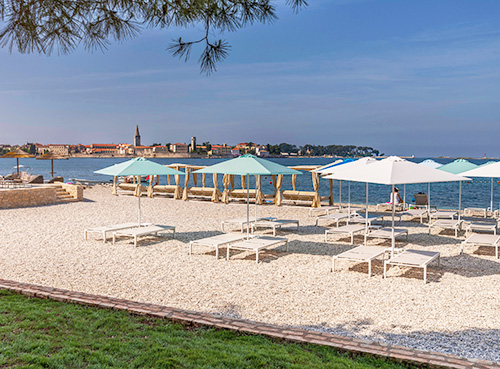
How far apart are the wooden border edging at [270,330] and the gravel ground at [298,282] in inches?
20.1

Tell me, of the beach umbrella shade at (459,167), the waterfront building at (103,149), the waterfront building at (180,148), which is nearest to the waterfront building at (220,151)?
the waterfront building at (180,148)

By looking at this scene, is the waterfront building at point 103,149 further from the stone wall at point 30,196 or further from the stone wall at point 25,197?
the stone wall at point 25,197

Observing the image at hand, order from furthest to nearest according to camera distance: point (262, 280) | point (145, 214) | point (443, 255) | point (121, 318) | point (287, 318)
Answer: point (145, 214) < point (443, 255) < point (262, 280) < point (287, 318) < point (121, 318)

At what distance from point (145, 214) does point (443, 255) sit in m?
10.1

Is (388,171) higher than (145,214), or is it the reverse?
(388,171)

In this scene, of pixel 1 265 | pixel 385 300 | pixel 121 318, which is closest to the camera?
pixel 121 318

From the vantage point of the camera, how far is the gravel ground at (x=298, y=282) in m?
5.09

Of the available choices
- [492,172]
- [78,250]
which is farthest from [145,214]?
[492,172]

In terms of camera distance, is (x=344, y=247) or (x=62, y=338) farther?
(x=344, y=247)

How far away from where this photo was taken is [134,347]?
3.96 metres

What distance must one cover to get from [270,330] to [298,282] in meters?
2.54

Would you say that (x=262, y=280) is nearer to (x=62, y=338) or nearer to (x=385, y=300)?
(x=385, y=300)

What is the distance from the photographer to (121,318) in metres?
4.77

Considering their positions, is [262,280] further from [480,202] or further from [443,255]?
[480,202]
